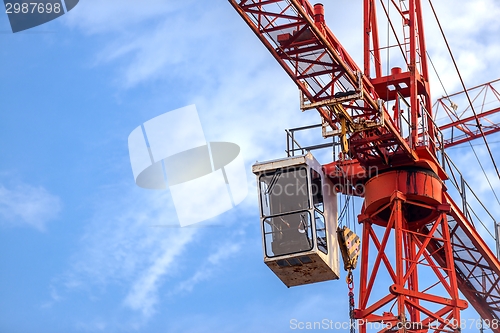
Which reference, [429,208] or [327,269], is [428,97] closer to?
[429,208]

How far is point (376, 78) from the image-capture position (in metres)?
46.6

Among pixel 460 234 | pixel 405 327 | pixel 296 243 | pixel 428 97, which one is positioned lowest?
pixel 405 327

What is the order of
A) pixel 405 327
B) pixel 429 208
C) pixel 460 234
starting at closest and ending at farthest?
pixel 405 327
pixel 429 208
pixel 460 234

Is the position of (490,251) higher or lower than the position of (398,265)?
higher

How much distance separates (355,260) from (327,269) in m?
1.38

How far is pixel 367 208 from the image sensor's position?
4619 centimetres

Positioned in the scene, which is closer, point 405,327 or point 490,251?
point 405,327

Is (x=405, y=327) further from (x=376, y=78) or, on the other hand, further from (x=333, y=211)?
(x=376, y=78)

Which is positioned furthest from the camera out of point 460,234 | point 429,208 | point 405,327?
point 460,234

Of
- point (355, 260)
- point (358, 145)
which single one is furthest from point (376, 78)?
point (355, 260)

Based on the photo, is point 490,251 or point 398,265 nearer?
point 398,265

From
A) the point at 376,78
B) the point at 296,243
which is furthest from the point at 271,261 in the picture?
the point at 376,78

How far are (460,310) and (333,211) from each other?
587cm

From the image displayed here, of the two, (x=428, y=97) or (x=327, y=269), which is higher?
(x=428, y=97)
